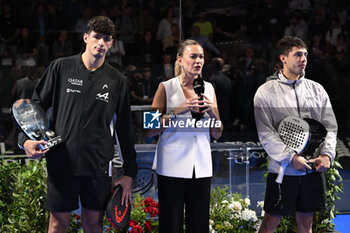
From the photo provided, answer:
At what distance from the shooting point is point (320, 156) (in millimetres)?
3418

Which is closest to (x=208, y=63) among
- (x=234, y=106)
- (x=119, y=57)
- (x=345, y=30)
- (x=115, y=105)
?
(x=234, y=106)

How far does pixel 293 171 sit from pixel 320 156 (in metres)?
0.22

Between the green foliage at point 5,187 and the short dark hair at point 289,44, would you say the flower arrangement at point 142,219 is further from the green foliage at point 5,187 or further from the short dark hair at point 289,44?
the short dark hair at point 289,44

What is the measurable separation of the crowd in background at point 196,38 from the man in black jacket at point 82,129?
207 cm

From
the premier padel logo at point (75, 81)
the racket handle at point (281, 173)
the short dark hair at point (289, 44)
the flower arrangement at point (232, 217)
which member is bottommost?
the flower arrangement at point (232, 217)

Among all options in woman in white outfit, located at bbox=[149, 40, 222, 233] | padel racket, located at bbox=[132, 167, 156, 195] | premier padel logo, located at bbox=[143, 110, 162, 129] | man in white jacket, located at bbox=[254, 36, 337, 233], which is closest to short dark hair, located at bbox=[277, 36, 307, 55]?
man in white jacket, located at bbox=[254, 36, 337, 233]

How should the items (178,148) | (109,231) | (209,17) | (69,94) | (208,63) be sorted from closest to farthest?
(69,94) → (178,148) → (109,231) → (208,63) → (209,17)

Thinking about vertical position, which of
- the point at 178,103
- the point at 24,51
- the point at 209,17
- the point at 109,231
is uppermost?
the point at 209,17

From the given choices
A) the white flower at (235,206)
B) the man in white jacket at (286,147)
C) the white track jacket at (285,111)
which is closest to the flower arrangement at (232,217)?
the white flower at (235,206)

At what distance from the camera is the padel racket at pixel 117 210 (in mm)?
3047

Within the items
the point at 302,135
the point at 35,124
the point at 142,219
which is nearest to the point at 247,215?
the point at 142,219

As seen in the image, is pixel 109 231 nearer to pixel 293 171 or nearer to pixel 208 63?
pixel 293 171

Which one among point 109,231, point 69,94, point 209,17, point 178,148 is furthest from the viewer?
point 209,17

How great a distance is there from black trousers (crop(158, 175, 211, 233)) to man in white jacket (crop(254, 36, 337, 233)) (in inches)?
21.1
